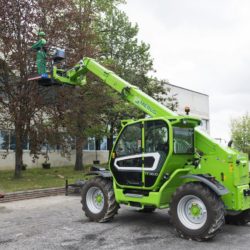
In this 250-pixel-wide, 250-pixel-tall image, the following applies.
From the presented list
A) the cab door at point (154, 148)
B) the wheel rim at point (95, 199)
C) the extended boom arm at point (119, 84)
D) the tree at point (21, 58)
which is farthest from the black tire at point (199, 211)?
the tree at point (21, 58)

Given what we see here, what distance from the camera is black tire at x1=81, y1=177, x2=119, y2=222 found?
934 cm

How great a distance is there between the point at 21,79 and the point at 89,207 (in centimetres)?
1052

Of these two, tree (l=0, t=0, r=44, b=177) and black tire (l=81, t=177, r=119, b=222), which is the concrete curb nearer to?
tree (l=0, t=0, r=44, b=177)

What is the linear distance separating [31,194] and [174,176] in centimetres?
823

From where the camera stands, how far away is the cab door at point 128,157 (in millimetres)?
8920

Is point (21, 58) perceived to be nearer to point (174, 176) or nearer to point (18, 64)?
point (18, 64)

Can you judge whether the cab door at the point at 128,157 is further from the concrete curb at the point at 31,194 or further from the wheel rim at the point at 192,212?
the concrete curb at the point at 31,194

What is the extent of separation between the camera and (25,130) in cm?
1856

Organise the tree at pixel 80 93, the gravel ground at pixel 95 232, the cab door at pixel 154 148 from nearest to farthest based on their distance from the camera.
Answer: the gravel ground at pixel 95 232
the cab door at pixel 154 148
the tree at pixel 80 93

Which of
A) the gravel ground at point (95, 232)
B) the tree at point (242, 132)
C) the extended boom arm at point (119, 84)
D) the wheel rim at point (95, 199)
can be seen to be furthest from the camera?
the tree at point (242, 132)

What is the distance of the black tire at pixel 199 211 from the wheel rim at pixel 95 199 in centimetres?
234

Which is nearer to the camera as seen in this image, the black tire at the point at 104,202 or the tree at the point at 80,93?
the black tire at the point at 104,202

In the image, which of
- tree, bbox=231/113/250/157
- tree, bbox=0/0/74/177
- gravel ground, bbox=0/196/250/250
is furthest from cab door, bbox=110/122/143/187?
tree, bbox=231/113/250/157

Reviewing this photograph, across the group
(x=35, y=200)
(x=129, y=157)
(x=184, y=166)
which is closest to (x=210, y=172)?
(x=184, y=166)
